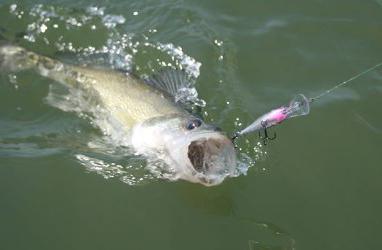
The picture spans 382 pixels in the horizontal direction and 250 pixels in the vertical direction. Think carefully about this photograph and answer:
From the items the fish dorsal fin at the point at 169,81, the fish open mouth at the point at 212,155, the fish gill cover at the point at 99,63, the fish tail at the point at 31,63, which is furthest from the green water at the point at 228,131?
the fish dorsal fin at the point at 169,81

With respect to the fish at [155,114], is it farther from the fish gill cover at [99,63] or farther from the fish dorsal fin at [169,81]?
the fish gill cover at [99,63]

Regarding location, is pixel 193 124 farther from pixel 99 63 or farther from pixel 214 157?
pixel 99 63

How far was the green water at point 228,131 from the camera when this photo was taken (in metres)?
4.15

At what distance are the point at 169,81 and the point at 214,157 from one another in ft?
4.54

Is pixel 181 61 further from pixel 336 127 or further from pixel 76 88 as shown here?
pixel 336 127

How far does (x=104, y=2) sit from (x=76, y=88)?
6.43 ft

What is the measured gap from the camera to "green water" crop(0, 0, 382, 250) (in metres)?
4.15

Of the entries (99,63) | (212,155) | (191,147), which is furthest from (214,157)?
(99,63)

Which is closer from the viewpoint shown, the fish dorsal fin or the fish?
the fish

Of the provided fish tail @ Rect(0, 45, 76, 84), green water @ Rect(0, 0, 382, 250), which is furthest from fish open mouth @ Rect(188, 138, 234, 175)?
fish tail @ Rect(0, 45, 76, 84)

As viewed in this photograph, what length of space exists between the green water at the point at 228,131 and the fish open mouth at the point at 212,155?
0.30 meters

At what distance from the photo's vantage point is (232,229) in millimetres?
4238

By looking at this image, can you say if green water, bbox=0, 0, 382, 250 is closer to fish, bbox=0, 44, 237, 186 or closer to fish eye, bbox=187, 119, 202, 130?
fish, bbox=0, 44, 237, 186

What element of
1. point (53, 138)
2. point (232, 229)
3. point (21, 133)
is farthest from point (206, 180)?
point (21, 133)
